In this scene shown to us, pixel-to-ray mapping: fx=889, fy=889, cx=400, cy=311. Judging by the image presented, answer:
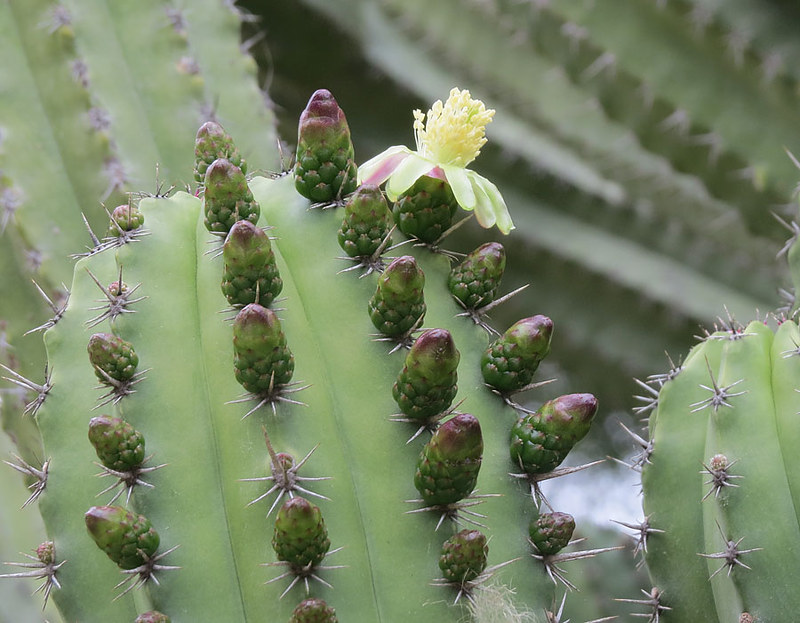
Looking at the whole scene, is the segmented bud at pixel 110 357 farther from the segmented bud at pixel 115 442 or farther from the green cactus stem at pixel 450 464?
the green cactus stem at pixel 450 464

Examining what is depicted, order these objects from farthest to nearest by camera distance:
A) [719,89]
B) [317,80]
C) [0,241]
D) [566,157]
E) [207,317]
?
[566,157]
[317,80]
[719,89]
[0,241]
[207,317]

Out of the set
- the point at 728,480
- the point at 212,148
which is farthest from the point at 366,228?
the point at 728,480

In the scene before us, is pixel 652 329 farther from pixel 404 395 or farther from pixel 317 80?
pixel 404 395

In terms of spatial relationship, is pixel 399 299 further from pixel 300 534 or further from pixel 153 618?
pixel 153 618

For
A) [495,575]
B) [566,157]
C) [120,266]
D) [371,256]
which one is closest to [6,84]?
[120,266]

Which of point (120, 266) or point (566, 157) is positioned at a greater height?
point (120, 266)

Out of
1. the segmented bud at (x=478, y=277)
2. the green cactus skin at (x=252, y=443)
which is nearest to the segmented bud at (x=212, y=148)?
the green cactus skin at (x=252, y=443)
